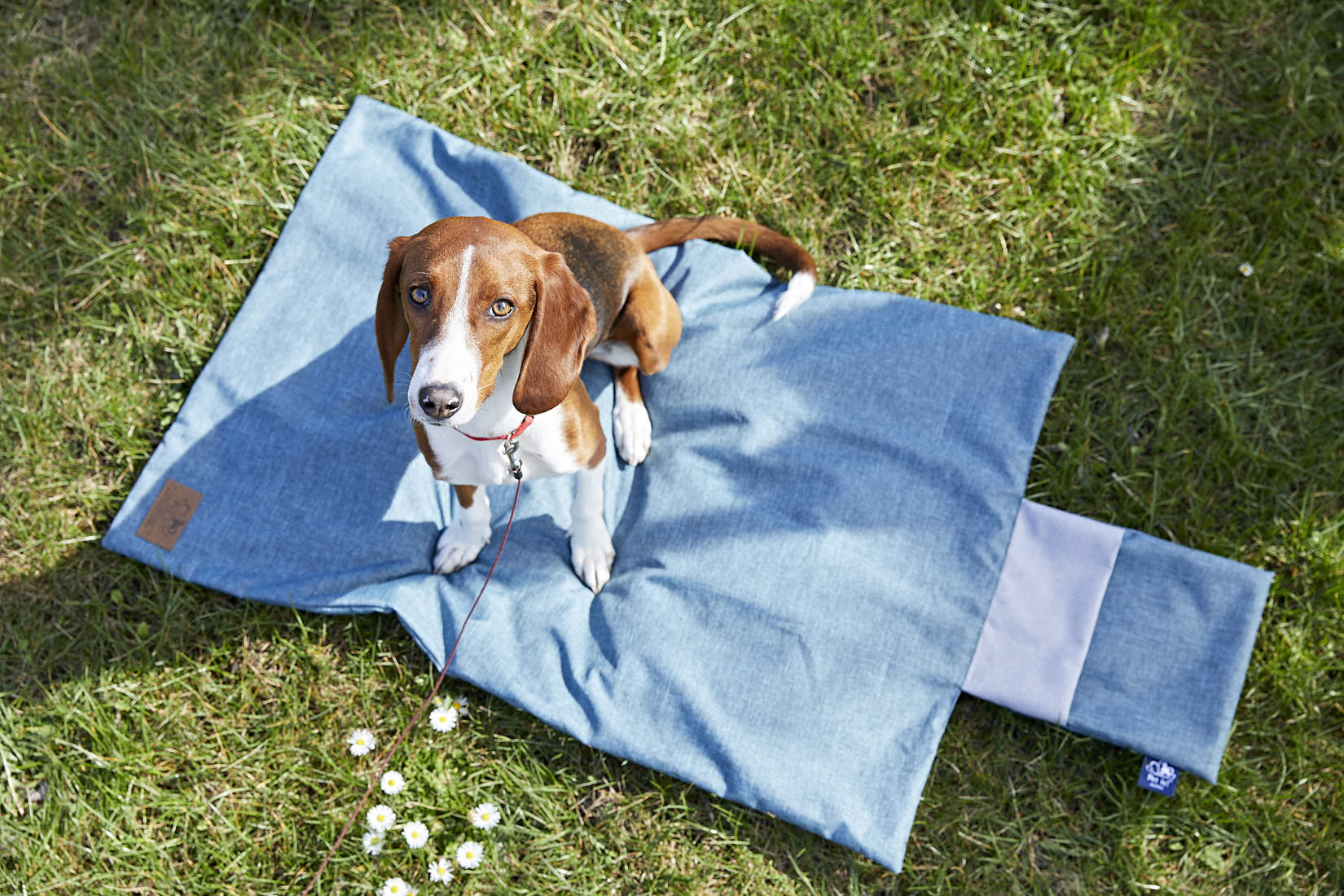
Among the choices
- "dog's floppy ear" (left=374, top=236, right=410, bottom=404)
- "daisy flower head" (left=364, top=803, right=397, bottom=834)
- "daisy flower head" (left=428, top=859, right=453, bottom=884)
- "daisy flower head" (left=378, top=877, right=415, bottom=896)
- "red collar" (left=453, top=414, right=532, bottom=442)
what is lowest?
"daisy flower head" (left=378, top=877, right=415, bottom=896)

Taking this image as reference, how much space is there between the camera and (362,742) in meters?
3.50

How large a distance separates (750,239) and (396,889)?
2751mm

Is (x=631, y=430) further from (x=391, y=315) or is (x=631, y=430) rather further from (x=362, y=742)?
(x=362, y=742)

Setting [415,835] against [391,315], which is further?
[415,835]

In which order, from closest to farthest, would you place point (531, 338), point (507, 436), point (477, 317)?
point (477, 317)
point (531, 338)
point (507, 436)

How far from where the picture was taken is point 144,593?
3.71 meters

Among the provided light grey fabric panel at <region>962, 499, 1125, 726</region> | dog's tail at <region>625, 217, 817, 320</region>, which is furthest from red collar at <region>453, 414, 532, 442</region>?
light grey fabric panel at <region>962, 499, 1125, 726</region>

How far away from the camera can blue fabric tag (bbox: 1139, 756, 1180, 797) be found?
340 centimetres

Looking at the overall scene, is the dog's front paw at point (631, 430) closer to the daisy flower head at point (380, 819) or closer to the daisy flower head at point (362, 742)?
the daisy flower head at point (362, 742)

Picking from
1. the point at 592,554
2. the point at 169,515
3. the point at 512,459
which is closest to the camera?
the point at 512,459

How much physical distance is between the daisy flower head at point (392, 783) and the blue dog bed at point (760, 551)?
0.47m

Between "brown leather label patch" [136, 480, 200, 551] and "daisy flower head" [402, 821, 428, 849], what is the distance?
1409 millimetres

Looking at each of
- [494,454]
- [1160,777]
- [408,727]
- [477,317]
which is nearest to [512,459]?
[494,454]

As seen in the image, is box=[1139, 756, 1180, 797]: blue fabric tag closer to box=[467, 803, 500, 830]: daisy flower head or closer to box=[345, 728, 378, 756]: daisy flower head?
box=[467, 803, 500, 830]: daisy flower head
